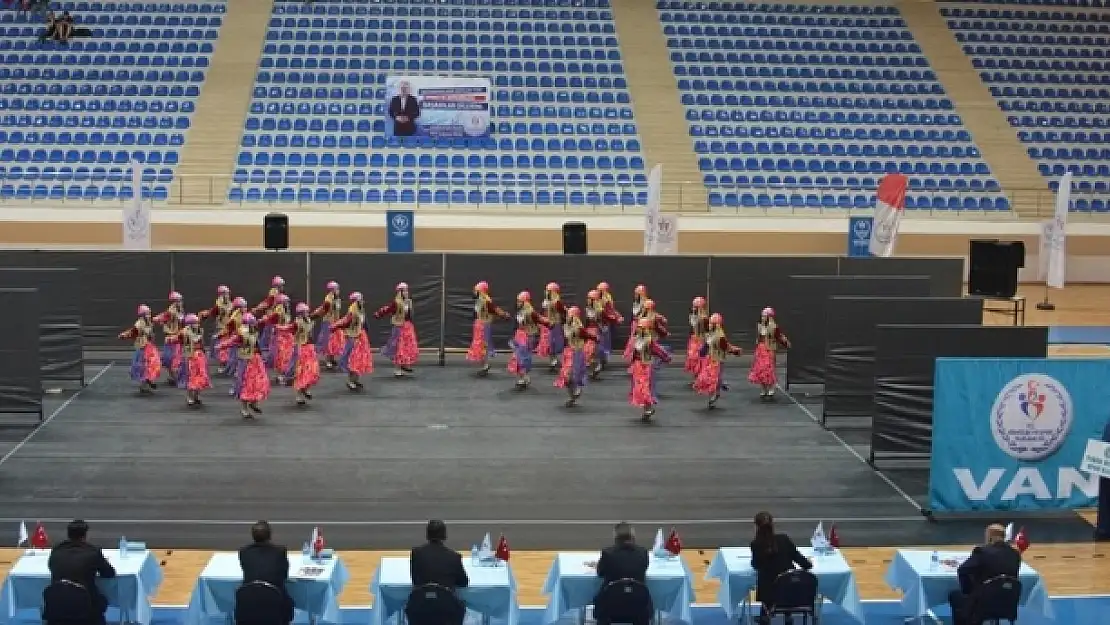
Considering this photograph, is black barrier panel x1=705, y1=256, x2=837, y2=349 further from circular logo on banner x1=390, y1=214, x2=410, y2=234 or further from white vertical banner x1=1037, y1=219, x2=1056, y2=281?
white vertical banner x1=1037, y1=219, x2=1056, y2=281

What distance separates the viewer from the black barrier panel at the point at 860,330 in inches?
720

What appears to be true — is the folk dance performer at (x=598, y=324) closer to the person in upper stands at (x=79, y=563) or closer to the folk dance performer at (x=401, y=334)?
the folk dance performer at (x=401, y=334)

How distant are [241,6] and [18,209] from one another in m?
10.9

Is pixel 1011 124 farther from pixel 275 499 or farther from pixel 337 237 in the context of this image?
pixel 275 499

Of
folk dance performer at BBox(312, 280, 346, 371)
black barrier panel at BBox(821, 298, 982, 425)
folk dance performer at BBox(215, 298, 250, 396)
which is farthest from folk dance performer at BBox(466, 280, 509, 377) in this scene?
black barrier panel at BBox(821, 298, 982, 425)

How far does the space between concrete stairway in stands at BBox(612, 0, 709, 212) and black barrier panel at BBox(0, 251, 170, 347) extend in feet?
42.5

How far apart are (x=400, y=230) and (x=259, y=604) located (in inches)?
711

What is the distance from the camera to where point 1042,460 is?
13945 millimetres

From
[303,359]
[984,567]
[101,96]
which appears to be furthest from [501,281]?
[101,96]

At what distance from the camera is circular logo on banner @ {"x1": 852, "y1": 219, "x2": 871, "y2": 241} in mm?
27984

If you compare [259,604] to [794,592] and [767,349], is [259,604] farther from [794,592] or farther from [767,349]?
[767,349]

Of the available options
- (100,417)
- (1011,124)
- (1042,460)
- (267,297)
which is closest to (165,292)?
(267,297)

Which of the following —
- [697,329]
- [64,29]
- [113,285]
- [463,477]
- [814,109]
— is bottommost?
[463,477]

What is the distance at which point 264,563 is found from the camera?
9.87 metres
